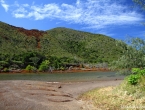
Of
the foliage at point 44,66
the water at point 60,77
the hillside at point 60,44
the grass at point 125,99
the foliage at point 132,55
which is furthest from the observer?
the hillside at point 60,44

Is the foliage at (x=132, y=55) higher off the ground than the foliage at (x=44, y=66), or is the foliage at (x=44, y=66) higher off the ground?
the foliage at (x=132, y=55)

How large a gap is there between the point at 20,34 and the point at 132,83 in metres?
89.3

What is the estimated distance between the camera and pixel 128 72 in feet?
61.9

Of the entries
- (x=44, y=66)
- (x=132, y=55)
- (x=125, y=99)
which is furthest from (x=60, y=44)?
(x=125, y=99)

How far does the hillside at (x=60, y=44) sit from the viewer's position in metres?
82.6

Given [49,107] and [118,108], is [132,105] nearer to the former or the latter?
[118,108]

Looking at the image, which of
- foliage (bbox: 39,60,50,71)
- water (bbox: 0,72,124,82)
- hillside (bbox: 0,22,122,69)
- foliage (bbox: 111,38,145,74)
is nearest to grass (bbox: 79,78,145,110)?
foliage (bbox: 111,38,145,74)

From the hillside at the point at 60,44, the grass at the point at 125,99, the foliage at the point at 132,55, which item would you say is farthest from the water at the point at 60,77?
the hillside at the point at 60,44

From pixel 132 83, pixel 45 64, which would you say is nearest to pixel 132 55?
pixel 132 83

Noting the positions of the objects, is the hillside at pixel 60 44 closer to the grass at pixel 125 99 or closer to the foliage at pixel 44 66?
the foliage at pixel 44 66

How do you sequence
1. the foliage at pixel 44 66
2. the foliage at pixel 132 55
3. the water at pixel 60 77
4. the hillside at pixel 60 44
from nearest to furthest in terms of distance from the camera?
the foliage at pixel 132 55
the water at pixel 60 77
the foliage at pixel 44 66
the hillside at pixel 60 44

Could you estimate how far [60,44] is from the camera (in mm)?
103688

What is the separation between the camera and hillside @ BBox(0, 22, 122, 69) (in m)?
82.6

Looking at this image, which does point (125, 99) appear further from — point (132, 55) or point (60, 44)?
point (60, 44)
